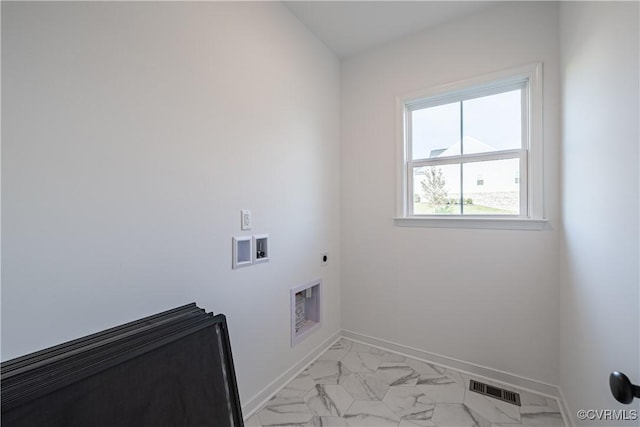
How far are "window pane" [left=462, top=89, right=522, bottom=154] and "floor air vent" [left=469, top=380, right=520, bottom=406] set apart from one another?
1767 millimetres

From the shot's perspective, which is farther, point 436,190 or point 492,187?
point 436,190

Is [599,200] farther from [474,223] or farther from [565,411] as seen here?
[565,411]

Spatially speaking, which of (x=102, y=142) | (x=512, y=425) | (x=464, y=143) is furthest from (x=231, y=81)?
(x=512, y=425)

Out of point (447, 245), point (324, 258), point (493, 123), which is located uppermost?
point (493, 123)

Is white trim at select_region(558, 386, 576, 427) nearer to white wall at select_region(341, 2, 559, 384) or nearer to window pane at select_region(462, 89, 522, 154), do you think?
white wall at select_region(341, 2, 559, 384)

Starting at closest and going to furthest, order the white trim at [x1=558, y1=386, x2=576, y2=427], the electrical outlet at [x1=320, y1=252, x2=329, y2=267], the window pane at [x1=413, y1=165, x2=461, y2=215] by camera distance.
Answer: the white trim at [x1=558, y1=386, x2=576, y2=427] → the window pane at [x1=413, y1=165, x2=461, y2=215] → the electrical outlet at [x1=320, y1=252, x2=329, y2=267]

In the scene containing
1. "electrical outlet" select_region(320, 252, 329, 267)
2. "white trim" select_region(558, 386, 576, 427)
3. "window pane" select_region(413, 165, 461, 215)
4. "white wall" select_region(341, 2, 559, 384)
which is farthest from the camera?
"electrical outlet" select_region(320, 252, 329, 267)

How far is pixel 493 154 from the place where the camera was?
2.10m

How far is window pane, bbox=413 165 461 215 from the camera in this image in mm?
2266

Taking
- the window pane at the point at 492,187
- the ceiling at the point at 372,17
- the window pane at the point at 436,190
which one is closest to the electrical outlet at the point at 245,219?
the window pane at the point at 436,190

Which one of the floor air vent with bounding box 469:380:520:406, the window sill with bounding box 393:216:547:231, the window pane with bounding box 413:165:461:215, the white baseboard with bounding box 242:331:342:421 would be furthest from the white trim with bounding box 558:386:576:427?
the white baseboard with bounding box 242:331:342:421

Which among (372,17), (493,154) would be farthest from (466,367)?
(372,17)

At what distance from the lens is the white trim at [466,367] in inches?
74.1

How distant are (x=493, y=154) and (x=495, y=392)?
1.74 meters
